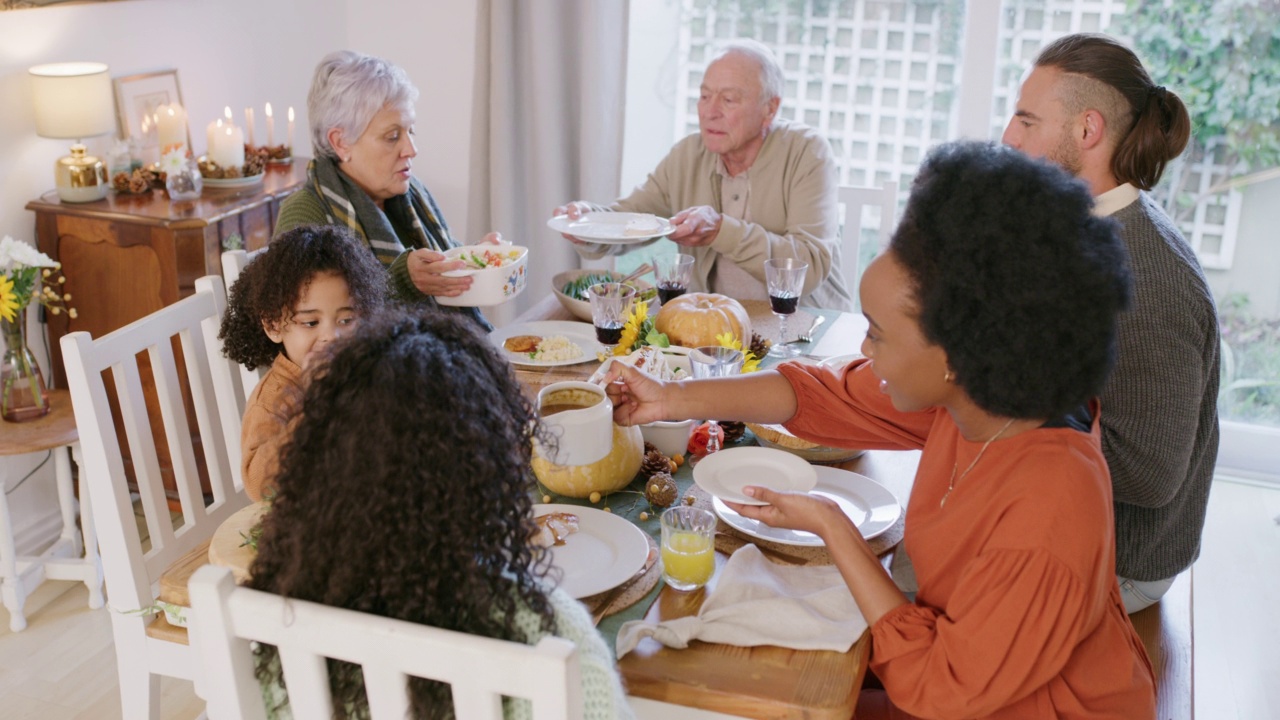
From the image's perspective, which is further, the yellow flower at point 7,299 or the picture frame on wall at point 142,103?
the picture frame on wall at point 142,103

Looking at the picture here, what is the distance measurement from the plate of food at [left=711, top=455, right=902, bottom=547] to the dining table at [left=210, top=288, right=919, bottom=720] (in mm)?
12

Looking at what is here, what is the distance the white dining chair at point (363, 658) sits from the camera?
0.86 metres

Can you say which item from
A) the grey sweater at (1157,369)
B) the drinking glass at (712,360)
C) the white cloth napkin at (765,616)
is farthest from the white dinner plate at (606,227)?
the white cloth napkin at (765,616)

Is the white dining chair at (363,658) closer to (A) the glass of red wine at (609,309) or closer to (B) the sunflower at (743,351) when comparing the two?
(B) the sunflower at (743,351)

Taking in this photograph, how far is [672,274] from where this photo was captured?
227 centimetres

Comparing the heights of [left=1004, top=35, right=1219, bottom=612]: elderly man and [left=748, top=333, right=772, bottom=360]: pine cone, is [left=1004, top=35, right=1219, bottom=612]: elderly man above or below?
above

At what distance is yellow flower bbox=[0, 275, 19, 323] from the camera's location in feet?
8.32

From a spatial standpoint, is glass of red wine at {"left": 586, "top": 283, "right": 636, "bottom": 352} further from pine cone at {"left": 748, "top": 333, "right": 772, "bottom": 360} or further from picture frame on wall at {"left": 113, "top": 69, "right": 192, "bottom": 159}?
picture frame on wall at {"left": 113, "top": 69, "right": 192, "bottom": 159}

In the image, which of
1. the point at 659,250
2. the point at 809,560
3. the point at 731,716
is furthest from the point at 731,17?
the point at 731,716

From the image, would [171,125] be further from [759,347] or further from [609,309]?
[759,347]

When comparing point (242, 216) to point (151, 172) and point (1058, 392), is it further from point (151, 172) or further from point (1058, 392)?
point (1058, 392)

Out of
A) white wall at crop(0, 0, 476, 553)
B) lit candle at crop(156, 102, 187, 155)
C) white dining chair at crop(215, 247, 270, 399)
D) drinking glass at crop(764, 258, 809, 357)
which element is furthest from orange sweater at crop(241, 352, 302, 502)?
lit candle at crop(156, 102, 187, 155)

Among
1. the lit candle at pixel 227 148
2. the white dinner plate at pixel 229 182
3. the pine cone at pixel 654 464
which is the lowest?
the pine cone at pixel 654 464

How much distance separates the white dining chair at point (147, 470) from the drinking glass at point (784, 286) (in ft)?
3.45
